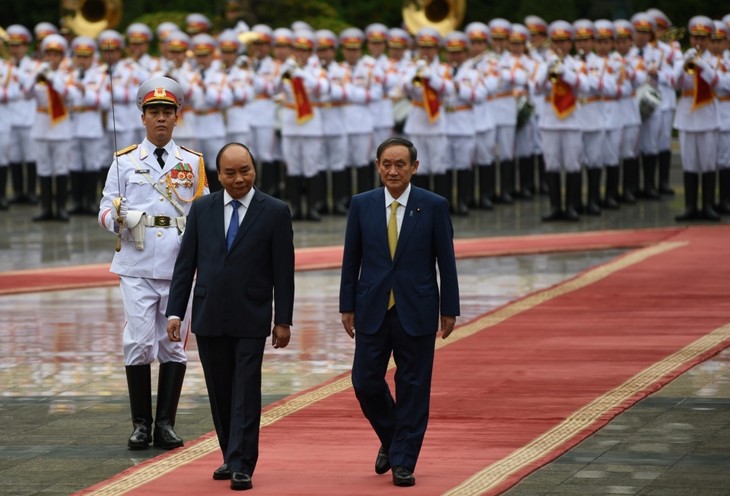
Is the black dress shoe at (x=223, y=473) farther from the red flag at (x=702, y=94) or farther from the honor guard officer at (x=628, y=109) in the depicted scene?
the honor guard officer at (x=628, y=109)

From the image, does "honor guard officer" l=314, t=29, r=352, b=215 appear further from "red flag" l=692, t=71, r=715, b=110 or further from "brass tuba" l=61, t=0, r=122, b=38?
"brass tuba" l=61, t=0, r=122, b=38

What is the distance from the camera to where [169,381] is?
9125mm

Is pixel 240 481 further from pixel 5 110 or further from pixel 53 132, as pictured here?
pixel 5 110

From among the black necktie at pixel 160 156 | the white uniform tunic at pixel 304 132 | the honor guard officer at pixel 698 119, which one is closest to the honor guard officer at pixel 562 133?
the honor guard officer at pixel 698 119

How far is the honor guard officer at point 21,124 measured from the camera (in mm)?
23891

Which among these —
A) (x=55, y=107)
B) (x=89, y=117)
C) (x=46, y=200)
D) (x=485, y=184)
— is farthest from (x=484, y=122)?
(x=46, y=200)

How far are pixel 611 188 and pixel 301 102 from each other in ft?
13.6

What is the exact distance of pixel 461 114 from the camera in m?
22.3

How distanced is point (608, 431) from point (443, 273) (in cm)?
147

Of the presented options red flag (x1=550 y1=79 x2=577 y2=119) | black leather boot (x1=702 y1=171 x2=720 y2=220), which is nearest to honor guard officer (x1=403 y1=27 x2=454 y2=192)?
red flag (x1=550 y1=79 x2=577 y2=119)

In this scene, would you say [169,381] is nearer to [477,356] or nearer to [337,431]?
[337,431]

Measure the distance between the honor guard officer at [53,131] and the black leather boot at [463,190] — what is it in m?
4.80

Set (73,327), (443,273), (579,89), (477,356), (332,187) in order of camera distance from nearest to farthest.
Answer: (443,273)
(477,356)
(73,327)
(579,89)
(332,187)

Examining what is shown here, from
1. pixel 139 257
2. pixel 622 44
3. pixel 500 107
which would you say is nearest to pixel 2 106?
pixel 500 107
